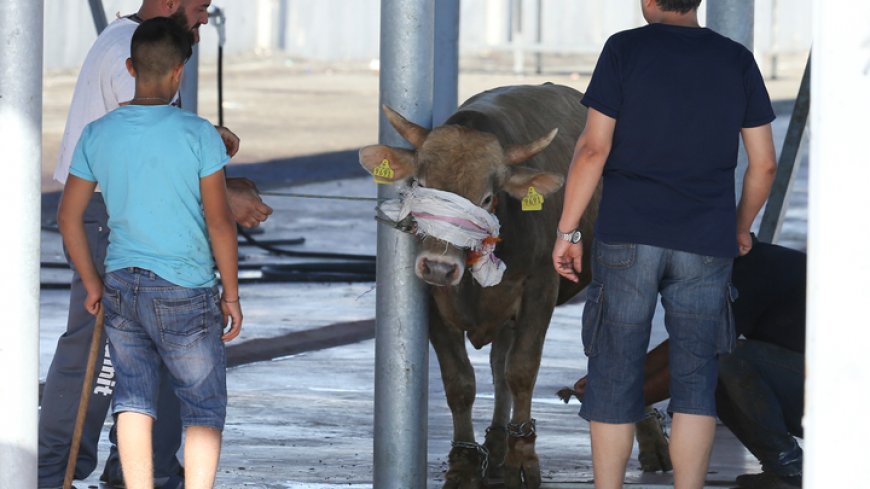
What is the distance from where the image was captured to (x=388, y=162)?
610 centimetres

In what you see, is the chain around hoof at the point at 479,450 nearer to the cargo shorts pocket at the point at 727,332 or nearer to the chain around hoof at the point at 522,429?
the chain around hoof at the point at 522,429

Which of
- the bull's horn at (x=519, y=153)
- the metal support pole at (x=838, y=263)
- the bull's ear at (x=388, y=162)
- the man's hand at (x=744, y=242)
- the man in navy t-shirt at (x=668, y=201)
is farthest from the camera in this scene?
the bull's horn at (x=519, y=153)

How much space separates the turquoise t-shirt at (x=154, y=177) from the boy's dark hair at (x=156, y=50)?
12 centimetres

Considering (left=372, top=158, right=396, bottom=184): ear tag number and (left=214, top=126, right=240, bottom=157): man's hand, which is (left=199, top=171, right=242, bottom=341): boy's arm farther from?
(left=372, top=158, right=396, bottom=184): ear tag number

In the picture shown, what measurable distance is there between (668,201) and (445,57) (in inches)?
219

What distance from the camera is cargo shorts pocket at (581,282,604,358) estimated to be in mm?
5207

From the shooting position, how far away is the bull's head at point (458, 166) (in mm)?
5930

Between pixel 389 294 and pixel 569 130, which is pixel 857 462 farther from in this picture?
pixel 569 130

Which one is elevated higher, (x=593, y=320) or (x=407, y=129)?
(x=407, y=129)

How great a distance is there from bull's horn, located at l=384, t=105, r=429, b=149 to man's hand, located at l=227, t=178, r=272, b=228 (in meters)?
0.61

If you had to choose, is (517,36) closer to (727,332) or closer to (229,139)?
(229,139)

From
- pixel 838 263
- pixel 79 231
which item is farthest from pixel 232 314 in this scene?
pixel 838 263

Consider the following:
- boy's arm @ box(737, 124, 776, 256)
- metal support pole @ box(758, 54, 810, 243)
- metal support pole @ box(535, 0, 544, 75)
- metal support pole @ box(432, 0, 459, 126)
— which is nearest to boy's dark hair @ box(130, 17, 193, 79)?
boy's arm @ box(737, 124, 776, 256)

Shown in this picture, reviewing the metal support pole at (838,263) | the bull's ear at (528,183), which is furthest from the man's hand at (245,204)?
the metal support pole at (838,263)
